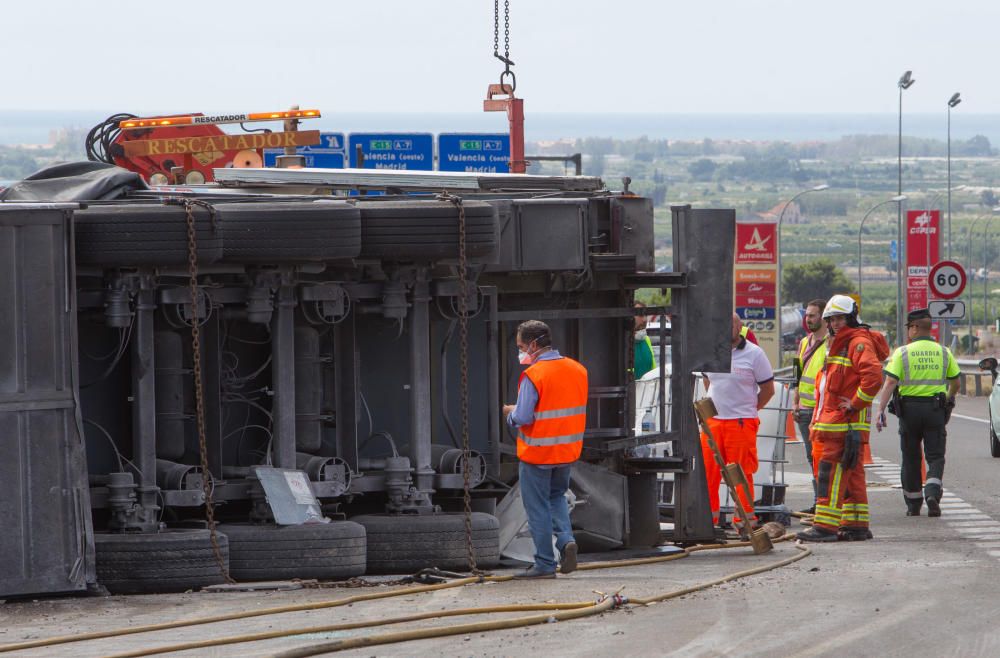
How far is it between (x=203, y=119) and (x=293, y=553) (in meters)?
13.3

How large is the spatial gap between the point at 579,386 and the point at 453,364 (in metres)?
1.49

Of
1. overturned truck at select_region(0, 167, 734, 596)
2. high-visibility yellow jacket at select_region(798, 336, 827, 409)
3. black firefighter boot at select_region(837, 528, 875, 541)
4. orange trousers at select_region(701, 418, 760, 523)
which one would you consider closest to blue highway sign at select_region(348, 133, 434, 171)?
high-visibility yellow jacket at select_region(798, 336, 827, 409)

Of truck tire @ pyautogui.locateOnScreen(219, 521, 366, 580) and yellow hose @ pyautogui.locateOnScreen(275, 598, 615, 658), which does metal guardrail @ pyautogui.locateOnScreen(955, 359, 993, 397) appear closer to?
truck tire @ pyautogui.locateOnScreen(219, 521, 366, 580)

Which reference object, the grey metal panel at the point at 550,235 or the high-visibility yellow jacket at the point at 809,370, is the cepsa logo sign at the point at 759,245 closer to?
the high-visibility yellow jacket at the point at 809,370

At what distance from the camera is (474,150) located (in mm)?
36969

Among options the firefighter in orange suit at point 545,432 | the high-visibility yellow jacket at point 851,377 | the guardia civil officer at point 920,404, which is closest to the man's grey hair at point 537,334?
the firefighter in orange suit at point 545,432

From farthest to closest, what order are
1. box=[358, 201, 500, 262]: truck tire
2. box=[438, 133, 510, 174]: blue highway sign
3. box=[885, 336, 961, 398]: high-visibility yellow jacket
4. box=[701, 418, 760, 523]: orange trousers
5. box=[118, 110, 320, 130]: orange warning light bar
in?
box=[438, 133, 510, 174]: blue highway sign → box=[118, 110, 320, 130]: orange warning light bar → box=[885, 336, 961, 398]: high-visibility yellow jacket → box=[701, 418, 760, 523]: orange trousers → box=[358, 201, 500, 262]: truck tire

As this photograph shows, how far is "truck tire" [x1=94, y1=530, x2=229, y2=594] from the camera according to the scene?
31.9 ft

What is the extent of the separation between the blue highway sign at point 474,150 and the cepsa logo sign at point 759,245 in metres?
15.6

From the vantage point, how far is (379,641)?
7711 mm

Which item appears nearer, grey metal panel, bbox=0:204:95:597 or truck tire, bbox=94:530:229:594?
grey metal panel, bbox=0:204:95:597

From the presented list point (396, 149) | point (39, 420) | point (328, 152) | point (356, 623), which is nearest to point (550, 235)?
point (39, 420)

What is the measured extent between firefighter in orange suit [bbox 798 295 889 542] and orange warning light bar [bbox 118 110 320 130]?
34.0 ft

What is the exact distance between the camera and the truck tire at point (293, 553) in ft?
33.2
